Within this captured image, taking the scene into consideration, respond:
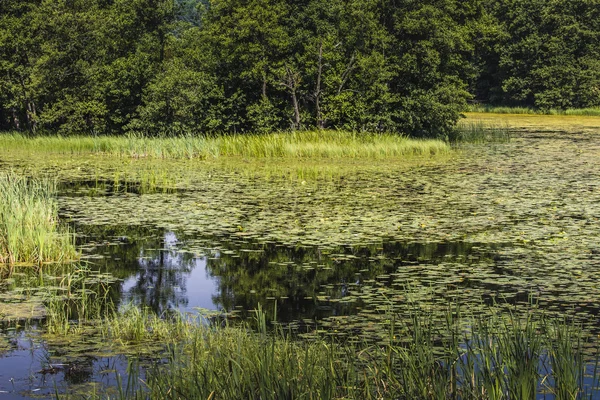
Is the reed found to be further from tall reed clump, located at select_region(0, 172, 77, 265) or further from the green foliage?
the green foliage

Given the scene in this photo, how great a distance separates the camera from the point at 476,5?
122 ft

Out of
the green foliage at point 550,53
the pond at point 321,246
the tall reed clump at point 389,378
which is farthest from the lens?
the green foliage at point 550,53

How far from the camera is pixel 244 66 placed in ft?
113

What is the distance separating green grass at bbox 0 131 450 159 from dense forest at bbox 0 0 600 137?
4.39 meters

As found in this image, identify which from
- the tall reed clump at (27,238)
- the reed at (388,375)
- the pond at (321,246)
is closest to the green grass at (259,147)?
the pond at (321,246)

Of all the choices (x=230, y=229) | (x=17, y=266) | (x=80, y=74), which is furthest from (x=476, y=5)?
(x=17, y=266)

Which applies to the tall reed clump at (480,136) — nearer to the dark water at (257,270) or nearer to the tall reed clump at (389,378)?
the dark water at (257,270)

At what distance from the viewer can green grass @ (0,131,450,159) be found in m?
26.3

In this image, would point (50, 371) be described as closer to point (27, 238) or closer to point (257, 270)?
point (257, 270)

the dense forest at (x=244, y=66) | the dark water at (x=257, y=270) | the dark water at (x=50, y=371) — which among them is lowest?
the dark water at (x=257, y=270)

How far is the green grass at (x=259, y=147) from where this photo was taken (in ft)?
86.3

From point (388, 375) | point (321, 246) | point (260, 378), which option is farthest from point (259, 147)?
point (260, 378)

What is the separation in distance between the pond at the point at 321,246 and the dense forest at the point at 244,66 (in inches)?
499

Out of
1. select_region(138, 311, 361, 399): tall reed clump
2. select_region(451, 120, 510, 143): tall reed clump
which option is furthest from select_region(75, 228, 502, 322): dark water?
select_region(451, 120, 510, 143): tall reed clump
